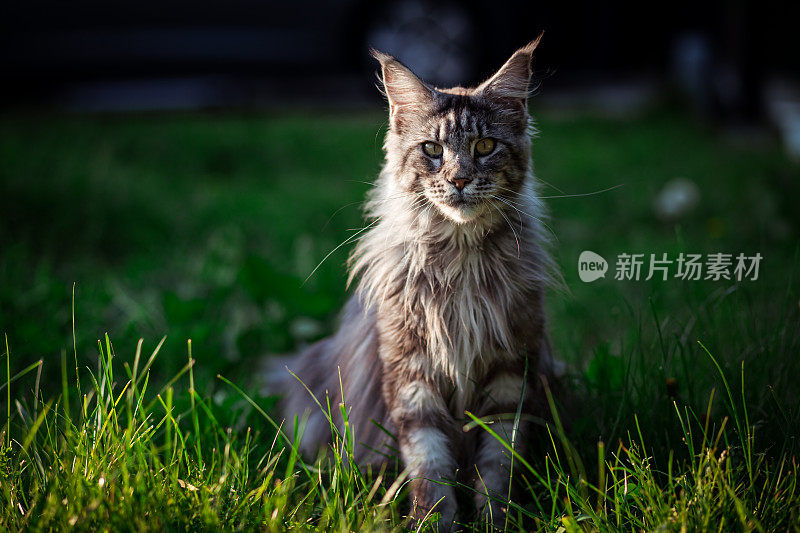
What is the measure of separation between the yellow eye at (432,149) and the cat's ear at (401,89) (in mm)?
108

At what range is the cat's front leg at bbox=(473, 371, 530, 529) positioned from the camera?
1.69 metres

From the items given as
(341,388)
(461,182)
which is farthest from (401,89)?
(341,388)

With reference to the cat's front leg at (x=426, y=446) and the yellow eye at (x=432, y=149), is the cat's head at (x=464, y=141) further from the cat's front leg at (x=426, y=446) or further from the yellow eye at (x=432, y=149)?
the cat's front leg at (x=426, y=446)

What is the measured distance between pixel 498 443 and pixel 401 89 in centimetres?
97

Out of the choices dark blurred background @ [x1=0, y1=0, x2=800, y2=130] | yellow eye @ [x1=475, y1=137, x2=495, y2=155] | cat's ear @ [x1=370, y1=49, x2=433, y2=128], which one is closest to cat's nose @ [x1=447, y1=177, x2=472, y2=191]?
yellow eye @ [x1=475, y1=137, x2=495, y2=155]

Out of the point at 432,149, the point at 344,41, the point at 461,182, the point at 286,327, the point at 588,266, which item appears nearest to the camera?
the point at 461,182

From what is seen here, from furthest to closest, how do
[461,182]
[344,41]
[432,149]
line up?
[344,41]
[432,149]
[461,182]

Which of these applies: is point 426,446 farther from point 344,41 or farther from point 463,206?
point 344,41

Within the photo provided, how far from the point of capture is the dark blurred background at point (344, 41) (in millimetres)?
5809

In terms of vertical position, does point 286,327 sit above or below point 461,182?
below

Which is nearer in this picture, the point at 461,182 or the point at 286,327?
the point at 461,182

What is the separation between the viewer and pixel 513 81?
5.80ft

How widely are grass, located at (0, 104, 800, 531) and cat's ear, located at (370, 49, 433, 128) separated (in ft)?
2.02

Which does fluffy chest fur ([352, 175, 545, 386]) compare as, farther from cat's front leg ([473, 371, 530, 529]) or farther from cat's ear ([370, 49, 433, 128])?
cat's ear ([370, 49, 433, 128])
